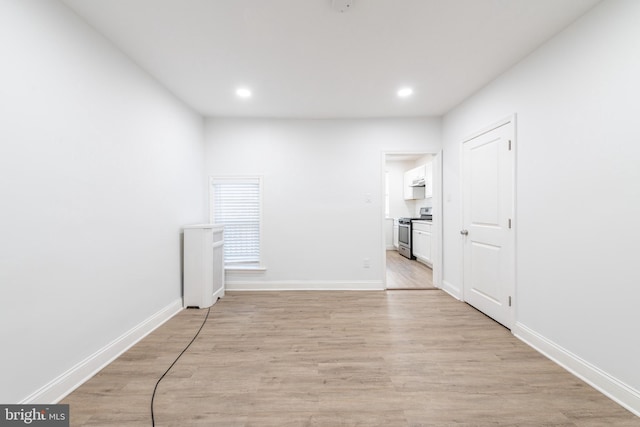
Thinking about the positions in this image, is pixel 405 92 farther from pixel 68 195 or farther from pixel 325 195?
pixel 68 195

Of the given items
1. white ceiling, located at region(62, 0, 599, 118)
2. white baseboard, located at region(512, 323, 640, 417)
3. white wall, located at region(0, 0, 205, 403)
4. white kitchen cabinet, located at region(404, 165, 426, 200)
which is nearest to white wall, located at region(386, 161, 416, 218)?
white kitchen cabinet, located at region(404, 165, 426, 200)

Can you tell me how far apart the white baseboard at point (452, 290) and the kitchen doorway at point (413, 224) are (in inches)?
4.4

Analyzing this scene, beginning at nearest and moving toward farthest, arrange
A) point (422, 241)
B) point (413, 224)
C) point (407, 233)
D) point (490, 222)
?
1. point (490, 222)
2. point (422, 241)
3. point (413, 224)
4. point (407, 233)

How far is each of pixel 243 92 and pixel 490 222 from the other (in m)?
3.16

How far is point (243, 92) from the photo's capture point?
116 inches

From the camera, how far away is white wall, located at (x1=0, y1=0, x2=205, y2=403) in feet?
4.51

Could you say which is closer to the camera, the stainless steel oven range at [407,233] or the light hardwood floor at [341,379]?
the light hardwood floor at [341,379]

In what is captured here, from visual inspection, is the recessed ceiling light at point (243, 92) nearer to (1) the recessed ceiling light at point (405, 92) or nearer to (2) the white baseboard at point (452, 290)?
(1) the recessed ceiling light at point (405, 92)

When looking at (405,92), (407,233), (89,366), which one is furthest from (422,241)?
(89,366)

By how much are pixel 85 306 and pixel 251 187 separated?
2.39 metres

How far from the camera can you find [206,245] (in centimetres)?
309

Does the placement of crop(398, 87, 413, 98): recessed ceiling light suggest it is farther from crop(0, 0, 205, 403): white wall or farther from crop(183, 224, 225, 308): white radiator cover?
crop(183, 224, 225, 308): white radiator cover

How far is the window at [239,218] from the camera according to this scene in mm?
3830

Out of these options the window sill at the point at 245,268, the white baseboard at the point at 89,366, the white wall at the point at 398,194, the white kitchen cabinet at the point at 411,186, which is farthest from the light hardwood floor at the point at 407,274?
the white baseboard at the point at 89,366
